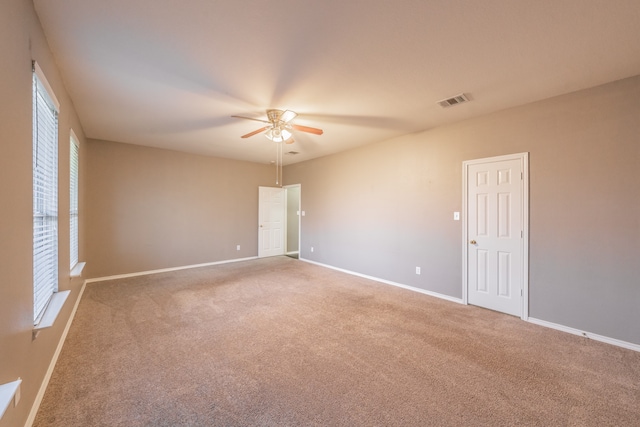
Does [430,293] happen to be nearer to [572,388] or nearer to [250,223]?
[572,388]

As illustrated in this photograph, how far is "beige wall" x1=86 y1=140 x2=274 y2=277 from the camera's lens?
4820 mm

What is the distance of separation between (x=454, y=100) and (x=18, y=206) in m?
3.90

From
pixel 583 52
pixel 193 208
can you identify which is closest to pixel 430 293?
pixel 583 52

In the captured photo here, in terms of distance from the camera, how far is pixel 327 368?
87.0 inches

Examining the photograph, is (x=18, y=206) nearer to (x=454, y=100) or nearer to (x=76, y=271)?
(x=76, y=271)

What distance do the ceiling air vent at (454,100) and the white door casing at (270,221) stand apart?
502 cm

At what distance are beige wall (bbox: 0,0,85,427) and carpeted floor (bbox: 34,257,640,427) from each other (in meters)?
0.42

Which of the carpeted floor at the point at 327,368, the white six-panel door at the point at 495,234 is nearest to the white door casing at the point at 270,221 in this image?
the carpeted floor at the point at 327,368

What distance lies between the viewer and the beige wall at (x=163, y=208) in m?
4.82

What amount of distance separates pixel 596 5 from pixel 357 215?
406 centimetres

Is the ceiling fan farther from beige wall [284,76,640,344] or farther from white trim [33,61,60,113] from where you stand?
beige wall [284,76,640,344]

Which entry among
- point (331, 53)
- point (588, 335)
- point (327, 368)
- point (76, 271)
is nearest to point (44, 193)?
point (76, 271)

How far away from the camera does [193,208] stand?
5.86 m

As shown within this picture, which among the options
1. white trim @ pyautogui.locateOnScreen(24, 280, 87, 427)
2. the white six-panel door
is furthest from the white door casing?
the white six-panel door
